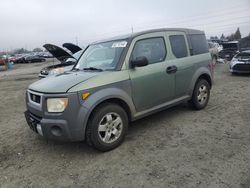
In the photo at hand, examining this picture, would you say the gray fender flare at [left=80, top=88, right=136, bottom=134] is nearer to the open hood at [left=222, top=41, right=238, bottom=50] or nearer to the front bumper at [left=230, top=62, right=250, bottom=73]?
the front bumper at [left=230, top=62, right=250, bottom=73]

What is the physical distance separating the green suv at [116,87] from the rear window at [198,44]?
0.09 feet

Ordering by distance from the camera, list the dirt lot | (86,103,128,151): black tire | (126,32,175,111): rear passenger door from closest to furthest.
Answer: the dirt lot → (86,103,128,151): black tire → (126,32,175,111): rear passenger door

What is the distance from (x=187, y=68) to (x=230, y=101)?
81.0 inches

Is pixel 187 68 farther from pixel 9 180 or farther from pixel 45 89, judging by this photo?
pixel 9 180

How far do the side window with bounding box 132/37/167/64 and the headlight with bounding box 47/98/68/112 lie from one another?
4.73 feet

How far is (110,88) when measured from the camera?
3471mm

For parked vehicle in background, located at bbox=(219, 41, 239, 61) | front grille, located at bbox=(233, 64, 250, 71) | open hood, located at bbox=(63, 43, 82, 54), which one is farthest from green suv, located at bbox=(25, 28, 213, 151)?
parked vehicle in background, located at bbox=(219, 41, 239, 61)

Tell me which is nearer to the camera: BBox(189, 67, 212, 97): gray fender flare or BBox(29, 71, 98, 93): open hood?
BBox(29, 71, 98, 93): open hood

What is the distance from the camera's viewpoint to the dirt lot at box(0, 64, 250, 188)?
110 inches

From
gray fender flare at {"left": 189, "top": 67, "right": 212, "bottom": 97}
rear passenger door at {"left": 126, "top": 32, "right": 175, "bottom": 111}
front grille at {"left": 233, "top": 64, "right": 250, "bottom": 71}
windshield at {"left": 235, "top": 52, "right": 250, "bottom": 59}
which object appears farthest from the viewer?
windshield at {"left": 235, "top": 52, "right": 250, "bottom": 59}

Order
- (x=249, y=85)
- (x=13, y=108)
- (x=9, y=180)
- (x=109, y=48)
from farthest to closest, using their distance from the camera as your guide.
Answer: (x=249, y=85) < (x=13, y=108) < (x=109, y=48) < (x=9, y=180)

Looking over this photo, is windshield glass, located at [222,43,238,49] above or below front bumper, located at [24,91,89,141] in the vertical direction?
above

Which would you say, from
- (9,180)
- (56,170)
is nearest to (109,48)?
(56,170)

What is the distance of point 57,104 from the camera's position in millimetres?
3164
